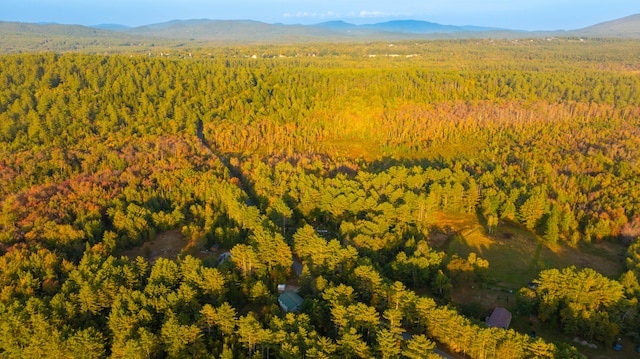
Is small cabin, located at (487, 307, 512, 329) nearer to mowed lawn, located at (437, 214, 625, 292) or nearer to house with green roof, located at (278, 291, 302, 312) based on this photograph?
mowed lawn, located at (437, 214, 625, 292)

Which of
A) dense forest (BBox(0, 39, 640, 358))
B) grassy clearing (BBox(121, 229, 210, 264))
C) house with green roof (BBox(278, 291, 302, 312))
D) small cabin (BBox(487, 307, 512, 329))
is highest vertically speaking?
dense forest (BBox(0, 39, 640, 358))

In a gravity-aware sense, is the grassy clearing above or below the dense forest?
below

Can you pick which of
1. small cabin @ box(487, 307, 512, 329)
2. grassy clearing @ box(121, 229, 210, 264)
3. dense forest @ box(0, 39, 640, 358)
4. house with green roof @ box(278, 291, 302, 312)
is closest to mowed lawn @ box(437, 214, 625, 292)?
dense forest @ box(0, 39, 640, 358)

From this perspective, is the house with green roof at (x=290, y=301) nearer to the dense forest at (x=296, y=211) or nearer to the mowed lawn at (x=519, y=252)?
the dense forest at (x=296, y=211)

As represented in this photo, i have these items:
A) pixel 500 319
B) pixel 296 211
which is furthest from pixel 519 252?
pixel 296 211

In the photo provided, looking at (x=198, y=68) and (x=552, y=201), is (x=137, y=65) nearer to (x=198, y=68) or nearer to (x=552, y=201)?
(x=198, y=68)

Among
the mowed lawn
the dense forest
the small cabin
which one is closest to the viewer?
the dense forest

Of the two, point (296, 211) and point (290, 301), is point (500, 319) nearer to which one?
point (290, 301)
